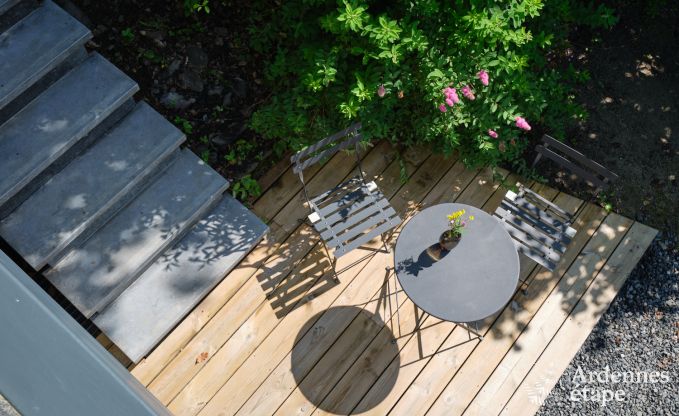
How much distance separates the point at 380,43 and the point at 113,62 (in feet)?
8.25

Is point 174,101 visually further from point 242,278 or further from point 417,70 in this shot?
Answer: point 417,70

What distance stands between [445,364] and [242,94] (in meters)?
2.82

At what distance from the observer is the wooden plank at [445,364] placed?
4285mm

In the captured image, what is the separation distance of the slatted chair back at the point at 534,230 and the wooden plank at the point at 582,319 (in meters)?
0.52

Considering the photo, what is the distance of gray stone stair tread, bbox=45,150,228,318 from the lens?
430 cm

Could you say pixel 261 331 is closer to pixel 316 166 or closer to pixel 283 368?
pixel 283 368

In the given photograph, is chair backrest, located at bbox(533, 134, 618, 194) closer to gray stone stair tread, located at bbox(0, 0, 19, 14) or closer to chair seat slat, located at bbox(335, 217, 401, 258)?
chair seat slat, located at bbox(335, 217, 401, 258)

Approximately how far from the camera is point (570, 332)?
14.8 feet

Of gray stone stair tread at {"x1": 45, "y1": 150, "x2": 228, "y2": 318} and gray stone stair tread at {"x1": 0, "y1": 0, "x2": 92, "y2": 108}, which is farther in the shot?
gray stone stair tread at {"x1": 45, "y1": 150, "x2": 228, "y2": 318}

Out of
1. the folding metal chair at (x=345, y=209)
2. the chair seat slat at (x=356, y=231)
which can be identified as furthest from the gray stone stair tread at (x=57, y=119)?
the chair seat slat at (x=356, y=231)

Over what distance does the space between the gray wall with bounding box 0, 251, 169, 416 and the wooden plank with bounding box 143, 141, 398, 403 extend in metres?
2.91

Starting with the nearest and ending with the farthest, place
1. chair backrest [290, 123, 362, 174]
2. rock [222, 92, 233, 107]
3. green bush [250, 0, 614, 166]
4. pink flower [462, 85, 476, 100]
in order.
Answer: green bush [250, 0, 614, 166] → pink flower [462, 85, 476, 100] → chair backrest [290, 123, 362, 174] → rock [222, 92, 233, 107]

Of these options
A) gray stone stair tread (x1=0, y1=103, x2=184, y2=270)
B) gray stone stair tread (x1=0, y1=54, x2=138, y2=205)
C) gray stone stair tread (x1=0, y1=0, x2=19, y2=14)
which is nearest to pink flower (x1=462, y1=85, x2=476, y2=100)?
gray stone stair tread (x1=0, y1=103, x2=184, y2=270)

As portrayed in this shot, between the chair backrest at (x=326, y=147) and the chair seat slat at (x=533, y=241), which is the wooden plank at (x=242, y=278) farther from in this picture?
the chair seat slat at (x=533, y=241)
